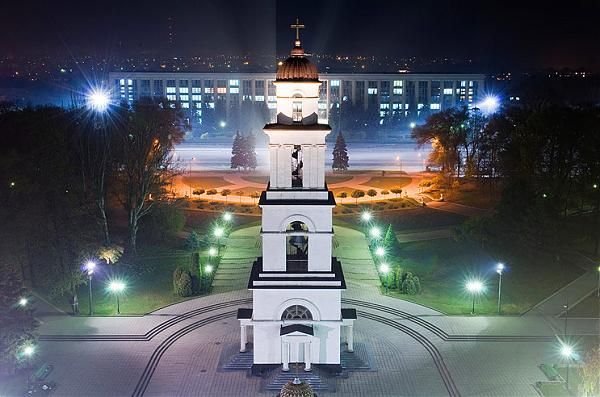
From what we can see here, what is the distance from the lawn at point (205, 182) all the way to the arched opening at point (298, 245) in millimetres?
36643

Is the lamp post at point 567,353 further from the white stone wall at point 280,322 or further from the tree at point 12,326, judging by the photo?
the tree at point 12,326

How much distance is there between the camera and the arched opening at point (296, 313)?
77.1 ft

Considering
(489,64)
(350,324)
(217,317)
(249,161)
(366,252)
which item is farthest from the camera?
(489,64)

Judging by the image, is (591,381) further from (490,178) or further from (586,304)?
A: (490,178)

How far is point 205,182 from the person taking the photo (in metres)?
62.6

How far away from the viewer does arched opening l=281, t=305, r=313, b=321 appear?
23.5m

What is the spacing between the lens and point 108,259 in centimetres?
3475

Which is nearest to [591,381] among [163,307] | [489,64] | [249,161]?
[163,307]

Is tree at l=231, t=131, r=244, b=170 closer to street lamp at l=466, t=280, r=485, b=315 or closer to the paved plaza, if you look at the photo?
the paved plaza

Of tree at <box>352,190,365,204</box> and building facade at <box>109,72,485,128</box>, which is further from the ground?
building facade at <box>109,72,485,128</box>

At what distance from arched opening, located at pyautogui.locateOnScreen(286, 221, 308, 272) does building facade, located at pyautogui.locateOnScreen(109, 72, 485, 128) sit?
3305 inches

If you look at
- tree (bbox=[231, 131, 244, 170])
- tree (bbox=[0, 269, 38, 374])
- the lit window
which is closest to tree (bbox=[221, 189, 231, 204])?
tree (bbox=[231, 131, 244, 170])

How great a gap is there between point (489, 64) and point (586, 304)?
116180mm

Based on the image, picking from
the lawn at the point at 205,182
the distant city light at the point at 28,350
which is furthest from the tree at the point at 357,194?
the distant city light at the point at 28,350
